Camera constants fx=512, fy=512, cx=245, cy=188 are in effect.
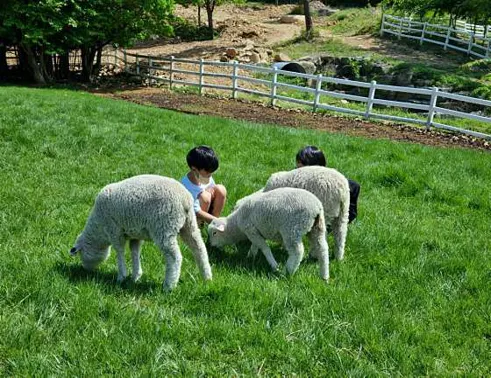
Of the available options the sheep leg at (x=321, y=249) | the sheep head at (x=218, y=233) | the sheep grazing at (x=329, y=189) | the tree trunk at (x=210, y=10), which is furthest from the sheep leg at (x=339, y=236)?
the tree trunk at (x=210, y=10)

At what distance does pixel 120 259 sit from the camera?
159 inches

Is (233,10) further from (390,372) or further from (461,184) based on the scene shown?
(390,372)

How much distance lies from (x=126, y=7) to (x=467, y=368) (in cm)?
2285

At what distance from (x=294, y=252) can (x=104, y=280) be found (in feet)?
5.07

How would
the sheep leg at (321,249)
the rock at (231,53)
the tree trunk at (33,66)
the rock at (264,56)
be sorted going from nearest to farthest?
the sheep leg at (321,249)
the tree trunk at (33,66)
the rock at (231,53)
the rock at (264,56)

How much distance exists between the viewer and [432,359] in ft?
10.7

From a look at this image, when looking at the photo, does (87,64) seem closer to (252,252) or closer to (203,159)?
(203,159)

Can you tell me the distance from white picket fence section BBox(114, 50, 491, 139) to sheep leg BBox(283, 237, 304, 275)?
397 inches

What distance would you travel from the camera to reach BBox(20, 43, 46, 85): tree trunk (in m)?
21.6

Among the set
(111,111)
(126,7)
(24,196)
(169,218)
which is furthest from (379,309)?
(126,7)

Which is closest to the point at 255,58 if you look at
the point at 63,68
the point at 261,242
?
the point at 63,68

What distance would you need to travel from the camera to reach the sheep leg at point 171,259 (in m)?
3.77

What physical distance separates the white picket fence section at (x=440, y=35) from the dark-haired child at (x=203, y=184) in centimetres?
2359

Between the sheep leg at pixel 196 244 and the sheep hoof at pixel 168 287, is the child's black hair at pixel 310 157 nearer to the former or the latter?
the sheep leg at pixel 196 244
